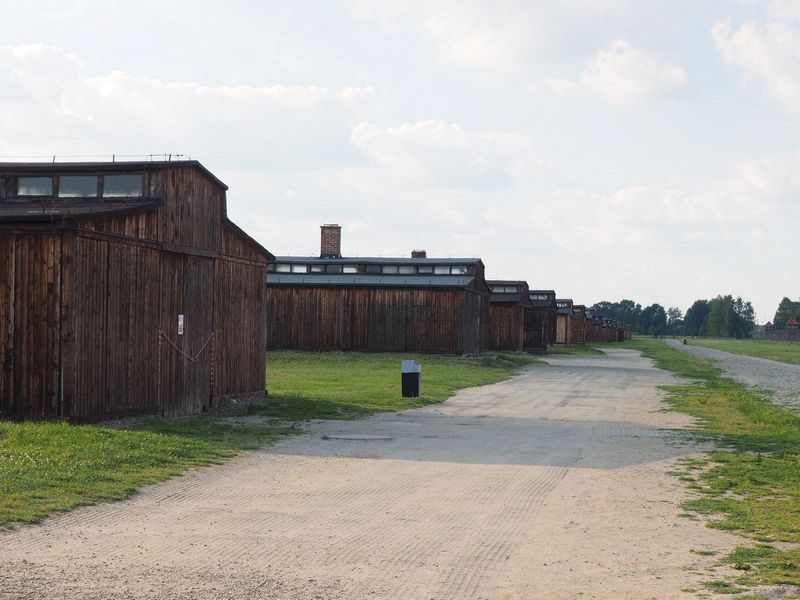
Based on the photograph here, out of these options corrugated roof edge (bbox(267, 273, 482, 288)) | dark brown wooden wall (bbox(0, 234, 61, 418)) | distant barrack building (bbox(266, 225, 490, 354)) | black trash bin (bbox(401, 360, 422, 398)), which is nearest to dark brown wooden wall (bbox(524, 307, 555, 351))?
corrugated roof edge (bbox(267, 273, 482, 288))

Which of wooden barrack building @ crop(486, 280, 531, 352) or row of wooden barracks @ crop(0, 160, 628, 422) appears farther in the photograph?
wooden barrack building @ crop(486, 280, 531, 352)

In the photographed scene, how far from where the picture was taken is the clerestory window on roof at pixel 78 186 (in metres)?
20.9

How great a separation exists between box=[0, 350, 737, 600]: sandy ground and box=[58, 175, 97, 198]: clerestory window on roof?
7963 millimetres

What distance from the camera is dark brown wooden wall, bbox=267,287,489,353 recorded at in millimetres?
51750

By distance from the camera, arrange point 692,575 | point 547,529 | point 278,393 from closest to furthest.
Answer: point 692,575
point 547,529
point 278,393

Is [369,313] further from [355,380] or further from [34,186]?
[34,186]

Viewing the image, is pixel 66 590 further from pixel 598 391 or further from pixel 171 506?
pixel 598 391

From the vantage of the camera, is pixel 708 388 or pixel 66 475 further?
pixel 708 388

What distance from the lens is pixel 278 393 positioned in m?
27.1

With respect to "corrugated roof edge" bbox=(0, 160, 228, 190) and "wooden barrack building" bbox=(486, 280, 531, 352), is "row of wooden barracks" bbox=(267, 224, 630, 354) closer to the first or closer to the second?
"wooden barrack building" bbox=(486, 280, 531, 352)

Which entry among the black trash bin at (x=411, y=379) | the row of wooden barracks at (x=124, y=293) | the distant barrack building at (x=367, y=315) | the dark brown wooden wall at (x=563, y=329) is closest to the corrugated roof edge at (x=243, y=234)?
the row of wooden barracks at (x=124, y=293)

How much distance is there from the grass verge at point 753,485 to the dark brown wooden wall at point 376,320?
26.3 metres

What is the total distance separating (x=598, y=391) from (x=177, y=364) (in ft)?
56.2

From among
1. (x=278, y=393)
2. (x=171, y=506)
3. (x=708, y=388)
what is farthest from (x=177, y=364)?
(x=708, y=388)
